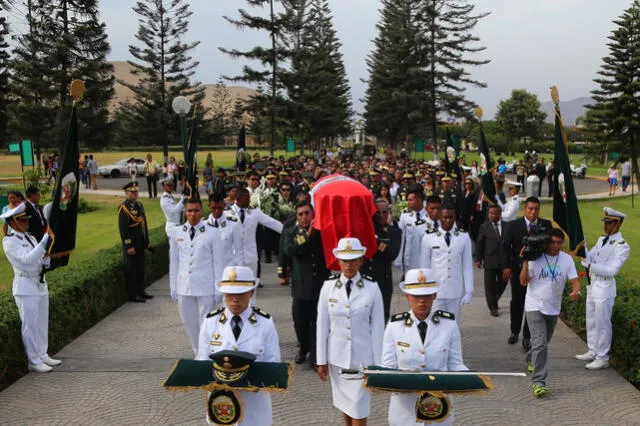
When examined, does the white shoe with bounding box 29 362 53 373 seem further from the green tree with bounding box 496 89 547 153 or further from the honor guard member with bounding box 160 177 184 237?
the green tree with bounding box 496 89 547 153

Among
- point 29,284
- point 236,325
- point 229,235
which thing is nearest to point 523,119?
point 229,235

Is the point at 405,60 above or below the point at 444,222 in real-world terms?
above

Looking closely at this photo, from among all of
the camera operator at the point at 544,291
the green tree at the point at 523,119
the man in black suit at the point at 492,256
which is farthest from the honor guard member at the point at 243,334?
the green tree at the point at 523,119

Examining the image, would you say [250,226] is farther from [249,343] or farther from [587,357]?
[249,343]

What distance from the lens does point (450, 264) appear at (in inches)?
295

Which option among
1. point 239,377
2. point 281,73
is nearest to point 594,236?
point 239,377

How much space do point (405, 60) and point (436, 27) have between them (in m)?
5.41

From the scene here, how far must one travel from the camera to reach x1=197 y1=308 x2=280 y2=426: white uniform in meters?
4.09

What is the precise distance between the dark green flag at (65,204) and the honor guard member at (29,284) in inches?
9.6

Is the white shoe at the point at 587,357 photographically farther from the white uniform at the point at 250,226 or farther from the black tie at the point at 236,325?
the black tie at the point at 236,325

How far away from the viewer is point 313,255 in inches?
277

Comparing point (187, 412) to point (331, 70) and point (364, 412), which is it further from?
point (331, 70)

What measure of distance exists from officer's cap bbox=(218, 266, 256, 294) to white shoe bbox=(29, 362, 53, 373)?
168 inches

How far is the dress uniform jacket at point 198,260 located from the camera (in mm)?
6992
